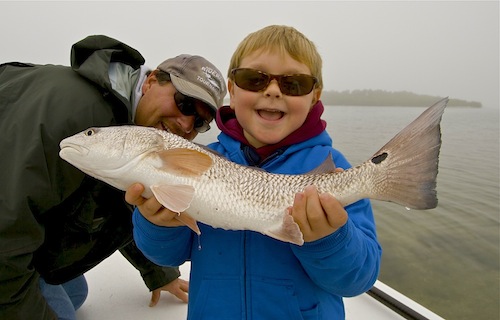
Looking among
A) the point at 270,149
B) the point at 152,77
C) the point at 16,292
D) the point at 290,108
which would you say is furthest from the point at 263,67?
the point at 16,292

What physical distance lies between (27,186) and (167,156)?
0.93m

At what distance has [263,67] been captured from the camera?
2.27 metres

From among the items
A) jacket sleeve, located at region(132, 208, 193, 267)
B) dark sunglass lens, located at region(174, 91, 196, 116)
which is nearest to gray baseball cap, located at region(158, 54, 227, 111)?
dark sunglass lens, located at region(174, 91, 196, 116)

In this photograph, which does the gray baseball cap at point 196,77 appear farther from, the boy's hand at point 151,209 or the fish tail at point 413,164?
the fish tail at point 413,164

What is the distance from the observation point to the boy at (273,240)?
1860 mm

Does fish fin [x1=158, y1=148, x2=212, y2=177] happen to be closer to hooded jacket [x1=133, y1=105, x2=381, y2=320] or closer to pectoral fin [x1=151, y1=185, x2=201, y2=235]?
pectoral fin [x1=151, y1=185, x2=201, y2=235]

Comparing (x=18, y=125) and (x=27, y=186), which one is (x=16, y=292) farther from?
(x=18, y=125)

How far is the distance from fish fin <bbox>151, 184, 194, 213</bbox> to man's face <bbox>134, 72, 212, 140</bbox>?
1.39 metres

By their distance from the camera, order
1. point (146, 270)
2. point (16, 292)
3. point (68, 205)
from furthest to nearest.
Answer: point (146, 270) < point (68, 205) < point (16, 292)

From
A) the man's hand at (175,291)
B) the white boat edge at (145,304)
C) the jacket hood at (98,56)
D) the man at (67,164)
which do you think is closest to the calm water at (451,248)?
the white boat edge at (145,304)

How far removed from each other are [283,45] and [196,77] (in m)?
1.12

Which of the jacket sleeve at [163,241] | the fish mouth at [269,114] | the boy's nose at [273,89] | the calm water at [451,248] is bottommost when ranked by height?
the calm water at [451,248]

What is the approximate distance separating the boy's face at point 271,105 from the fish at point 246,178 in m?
0.32

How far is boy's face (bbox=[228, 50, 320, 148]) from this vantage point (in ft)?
7.34
